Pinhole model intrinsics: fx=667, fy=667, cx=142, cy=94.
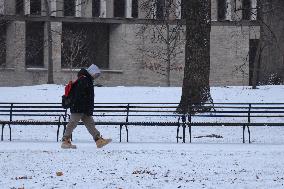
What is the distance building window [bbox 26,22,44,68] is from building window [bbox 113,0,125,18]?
583 cm

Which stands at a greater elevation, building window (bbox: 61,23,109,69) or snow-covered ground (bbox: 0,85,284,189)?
building window (bbox: 61,23,109,69)

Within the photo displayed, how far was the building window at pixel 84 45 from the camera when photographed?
48375mm

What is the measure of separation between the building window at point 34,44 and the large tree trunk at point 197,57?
3130cm

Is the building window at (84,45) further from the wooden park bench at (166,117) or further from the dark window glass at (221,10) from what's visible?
the wooden park bench at (166,117)

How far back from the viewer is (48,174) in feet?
30.2

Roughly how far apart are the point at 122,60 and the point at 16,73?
26.7 ft

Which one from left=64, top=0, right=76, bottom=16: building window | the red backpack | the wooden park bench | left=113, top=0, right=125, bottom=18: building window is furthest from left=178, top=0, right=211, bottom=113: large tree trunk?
left=113, top=0, right=125, bottom=18: building window

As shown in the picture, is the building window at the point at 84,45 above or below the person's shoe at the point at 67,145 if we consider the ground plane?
above

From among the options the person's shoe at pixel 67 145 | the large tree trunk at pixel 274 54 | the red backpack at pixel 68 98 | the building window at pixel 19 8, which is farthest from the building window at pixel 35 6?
the person's shoe at pixel 67 145

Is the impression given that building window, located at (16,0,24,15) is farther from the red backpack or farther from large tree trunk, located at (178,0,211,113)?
the red backpack

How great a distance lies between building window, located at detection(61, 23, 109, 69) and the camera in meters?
48.4

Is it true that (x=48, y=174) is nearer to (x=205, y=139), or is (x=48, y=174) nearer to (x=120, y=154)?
(x=120, y=154)

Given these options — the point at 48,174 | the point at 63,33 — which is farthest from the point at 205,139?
the point at 63,33

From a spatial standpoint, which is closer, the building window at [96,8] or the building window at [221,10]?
the building window at [96,8]
